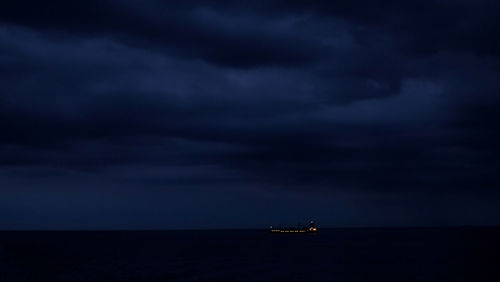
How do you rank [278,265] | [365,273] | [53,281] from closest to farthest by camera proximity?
Result: 1. [53,281]
2. [365,273]
3. [278,265]

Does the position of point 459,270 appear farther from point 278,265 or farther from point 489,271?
point 278,265

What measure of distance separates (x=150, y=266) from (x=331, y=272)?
40.5 meters

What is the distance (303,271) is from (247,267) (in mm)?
14432

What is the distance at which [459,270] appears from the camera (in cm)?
9594

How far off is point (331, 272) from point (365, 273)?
7161 mm

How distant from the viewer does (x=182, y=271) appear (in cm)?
9694

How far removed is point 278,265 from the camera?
111250 mm

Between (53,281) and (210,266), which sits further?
(210,266)

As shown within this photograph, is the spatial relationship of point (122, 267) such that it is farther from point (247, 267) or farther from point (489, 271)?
point (489, 271)

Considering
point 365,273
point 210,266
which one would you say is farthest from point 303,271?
point 210,266

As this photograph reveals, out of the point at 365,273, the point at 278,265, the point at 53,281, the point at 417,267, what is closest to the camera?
the point at 53,281

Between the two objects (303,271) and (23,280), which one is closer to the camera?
(23,280)

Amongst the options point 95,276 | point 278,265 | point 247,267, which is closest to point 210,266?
point 247,267

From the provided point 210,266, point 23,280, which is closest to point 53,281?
point 23,280
